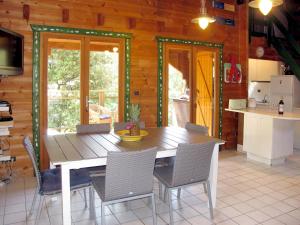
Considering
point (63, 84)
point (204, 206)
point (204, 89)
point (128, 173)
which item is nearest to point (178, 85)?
point (204, 89)

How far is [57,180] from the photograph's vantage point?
102 inches

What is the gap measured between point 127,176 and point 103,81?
2.54m

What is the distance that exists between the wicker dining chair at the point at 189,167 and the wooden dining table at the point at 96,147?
0.56ft

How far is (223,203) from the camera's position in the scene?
125 inches

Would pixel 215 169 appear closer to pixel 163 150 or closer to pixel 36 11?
pixel 163 150

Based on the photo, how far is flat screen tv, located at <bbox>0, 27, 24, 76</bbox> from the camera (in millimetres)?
3404

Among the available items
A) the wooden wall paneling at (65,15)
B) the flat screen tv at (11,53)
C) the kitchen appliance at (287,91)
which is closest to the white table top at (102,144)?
the flat screen tv at (11,53)

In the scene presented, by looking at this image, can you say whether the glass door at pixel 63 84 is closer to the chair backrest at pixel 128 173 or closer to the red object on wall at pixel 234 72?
the chair backrest at pixel 128 173

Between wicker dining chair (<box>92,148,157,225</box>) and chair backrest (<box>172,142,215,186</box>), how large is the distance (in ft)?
0.84

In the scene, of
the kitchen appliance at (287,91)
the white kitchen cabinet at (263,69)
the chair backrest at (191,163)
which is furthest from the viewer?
the white kitchen cabinet at (263,69)

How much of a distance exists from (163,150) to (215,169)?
0.74 metres

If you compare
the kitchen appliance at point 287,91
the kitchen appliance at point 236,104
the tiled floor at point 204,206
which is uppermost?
the kitchen appliance at point 287,91

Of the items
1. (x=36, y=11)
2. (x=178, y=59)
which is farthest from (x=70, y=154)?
(x=178, y=59)

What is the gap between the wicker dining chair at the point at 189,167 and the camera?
244 centimetres
